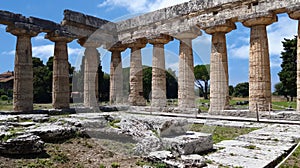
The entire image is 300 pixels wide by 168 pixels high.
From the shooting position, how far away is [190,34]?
68.9 ft

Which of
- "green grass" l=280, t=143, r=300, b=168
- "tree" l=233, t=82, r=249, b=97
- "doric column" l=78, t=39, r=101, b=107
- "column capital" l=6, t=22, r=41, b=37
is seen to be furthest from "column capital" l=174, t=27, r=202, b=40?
"tree" l=233, t=82, r=249, b=97

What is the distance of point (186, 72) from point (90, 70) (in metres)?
8.38

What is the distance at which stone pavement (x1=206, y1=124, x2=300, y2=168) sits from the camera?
6305 millimetres

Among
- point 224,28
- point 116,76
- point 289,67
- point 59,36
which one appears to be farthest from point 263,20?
point 289,67

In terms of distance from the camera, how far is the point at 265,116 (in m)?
16.4

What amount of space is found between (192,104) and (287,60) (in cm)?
2616

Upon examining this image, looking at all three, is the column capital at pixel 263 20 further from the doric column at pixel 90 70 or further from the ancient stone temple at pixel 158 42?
the doric column at pixel 90 70

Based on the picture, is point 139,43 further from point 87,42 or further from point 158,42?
point 87,42

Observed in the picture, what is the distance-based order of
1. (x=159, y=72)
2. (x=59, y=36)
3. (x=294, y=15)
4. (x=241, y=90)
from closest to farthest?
(x=294, y=15), (x=59, y=36), (x=159, y=72), (x=241, y=90)

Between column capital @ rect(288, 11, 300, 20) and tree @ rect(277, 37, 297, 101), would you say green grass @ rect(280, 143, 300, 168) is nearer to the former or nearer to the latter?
column capital @ rect(288, 11, 300, 20)

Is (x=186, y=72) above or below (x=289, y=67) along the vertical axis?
below

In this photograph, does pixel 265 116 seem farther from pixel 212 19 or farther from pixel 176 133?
pixel 176 133

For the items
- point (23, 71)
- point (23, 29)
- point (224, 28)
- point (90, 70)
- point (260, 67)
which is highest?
point (23, 29)

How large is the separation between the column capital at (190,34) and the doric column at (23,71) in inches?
419
